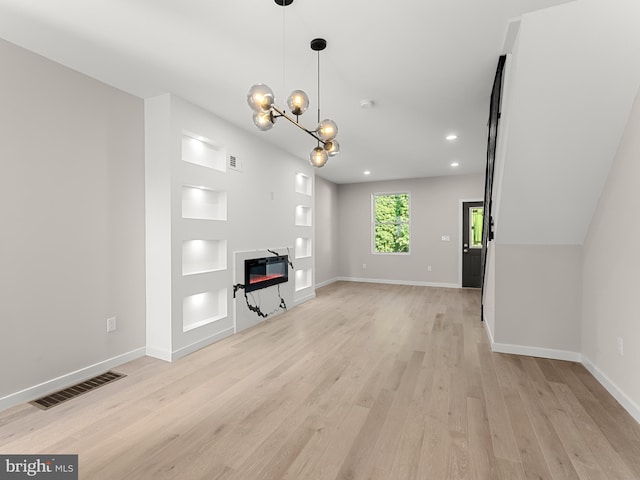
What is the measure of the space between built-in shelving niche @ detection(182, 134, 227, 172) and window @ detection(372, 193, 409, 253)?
5101 millimetres

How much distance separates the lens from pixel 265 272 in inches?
185

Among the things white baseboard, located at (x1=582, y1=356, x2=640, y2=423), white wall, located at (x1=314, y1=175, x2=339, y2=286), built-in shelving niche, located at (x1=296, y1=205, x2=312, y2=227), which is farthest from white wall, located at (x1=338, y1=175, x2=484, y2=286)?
white baseboard, located at (x1=582, y1=356, x2=640, y2=423)

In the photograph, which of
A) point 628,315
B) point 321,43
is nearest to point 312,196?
point 321,43

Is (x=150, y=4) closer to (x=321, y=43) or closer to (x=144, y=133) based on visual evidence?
(x=321, y=43)

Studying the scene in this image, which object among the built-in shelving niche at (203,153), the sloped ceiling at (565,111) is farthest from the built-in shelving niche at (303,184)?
the sloped ceiling at (565,111)

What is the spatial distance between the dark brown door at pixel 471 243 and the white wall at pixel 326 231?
321 centimetres

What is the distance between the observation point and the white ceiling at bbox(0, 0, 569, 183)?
203cm

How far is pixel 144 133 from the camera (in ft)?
10.9

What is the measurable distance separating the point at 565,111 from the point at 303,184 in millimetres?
4451

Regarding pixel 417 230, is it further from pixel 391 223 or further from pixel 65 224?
pixel 65 224

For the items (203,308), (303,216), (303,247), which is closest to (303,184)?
(303,216)

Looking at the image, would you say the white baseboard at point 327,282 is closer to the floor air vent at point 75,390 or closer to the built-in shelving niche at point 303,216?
the built-in shelving niche at point 303,216

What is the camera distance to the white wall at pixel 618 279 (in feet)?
7.30

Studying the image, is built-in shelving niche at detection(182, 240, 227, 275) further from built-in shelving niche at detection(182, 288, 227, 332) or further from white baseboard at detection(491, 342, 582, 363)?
white baseboard at detection(491, 342, 582, 363)
